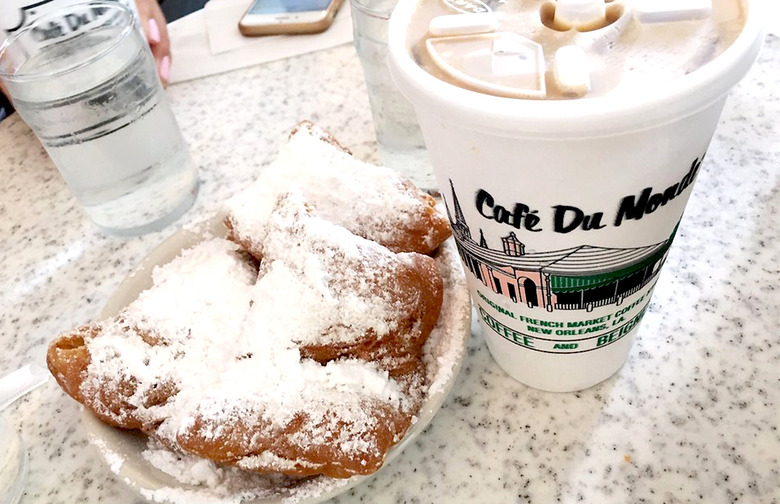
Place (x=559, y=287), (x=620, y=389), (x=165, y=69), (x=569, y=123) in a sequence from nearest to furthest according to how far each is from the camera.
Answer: (x=569, y=123) → (x=559, y=287) → (x=620, y=389) → (x=165, y=69)

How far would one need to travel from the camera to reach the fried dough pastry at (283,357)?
1.47ft

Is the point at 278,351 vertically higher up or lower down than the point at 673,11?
lower down

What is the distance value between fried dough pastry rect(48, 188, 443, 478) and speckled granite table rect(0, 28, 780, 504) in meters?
0.08

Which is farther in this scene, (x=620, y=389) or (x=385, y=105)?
(x=385, y=105)

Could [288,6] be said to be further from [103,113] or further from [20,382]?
[20,382]

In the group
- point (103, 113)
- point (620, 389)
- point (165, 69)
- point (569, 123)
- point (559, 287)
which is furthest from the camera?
point (165, 69)

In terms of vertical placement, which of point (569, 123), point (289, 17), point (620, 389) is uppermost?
point (569, 123)

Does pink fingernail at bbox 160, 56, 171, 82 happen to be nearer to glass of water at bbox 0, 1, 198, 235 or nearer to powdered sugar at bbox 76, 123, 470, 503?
glass of water at bbox 0, 1, 198, 235

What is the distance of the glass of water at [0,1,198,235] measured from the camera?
0.69m

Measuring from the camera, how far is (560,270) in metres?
0.40

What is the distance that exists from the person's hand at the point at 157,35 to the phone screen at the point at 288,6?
0.15 meters

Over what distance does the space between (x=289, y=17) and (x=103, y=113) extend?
16.8 inches

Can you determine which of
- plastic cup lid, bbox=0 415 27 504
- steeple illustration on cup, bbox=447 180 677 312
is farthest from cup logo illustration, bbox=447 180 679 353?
plastic cup lid, bbox=0 415 27 504

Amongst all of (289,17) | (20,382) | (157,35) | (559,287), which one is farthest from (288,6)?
(559,287)
